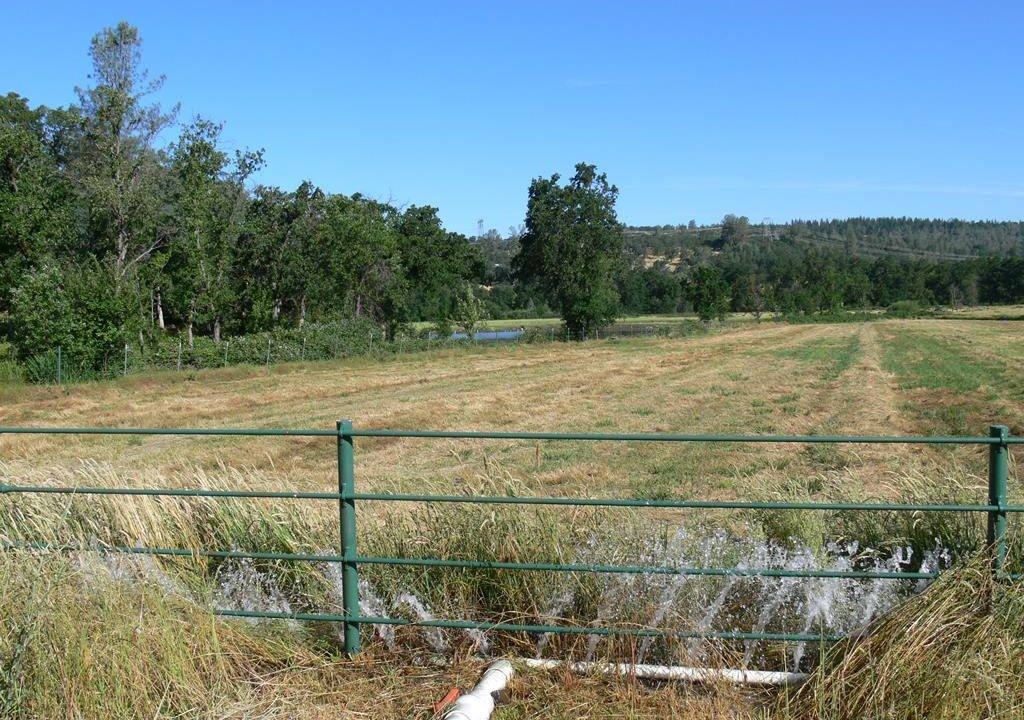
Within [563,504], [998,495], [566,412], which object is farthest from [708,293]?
[563,504]

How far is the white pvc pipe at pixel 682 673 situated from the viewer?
14.9 ft

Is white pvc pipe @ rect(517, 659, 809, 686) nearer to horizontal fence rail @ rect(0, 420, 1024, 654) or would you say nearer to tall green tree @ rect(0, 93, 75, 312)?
horizontal fence rail @ rect(0, 420, 1024, 654)

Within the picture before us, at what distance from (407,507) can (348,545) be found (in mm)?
1067

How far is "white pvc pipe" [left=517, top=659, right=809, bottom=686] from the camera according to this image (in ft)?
14.9

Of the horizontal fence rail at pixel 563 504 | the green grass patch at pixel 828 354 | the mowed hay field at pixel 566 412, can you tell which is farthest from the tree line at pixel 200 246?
the horizontal fence rail at pixel 563 504

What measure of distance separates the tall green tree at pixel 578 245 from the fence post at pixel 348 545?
2264 inches

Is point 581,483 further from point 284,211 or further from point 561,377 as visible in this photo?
point 284,211

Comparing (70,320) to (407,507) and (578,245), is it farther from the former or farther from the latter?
(578,245)

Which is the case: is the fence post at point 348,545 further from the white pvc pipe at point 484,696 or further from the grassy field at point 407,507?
the white pvc pipe at point 484,696

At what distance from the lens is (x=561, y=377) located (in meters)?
32.7

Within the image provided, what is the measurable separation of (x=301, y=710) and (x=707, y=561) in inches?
92.8

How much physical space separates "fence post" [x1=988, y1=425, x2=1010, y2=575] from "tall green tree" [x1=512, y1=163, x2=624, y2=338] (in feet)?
189

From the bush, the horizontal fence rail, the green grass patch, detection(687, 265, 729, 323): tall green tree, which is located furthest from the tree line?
the horizontal fence rail

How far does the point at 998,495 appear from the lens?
4594mm
